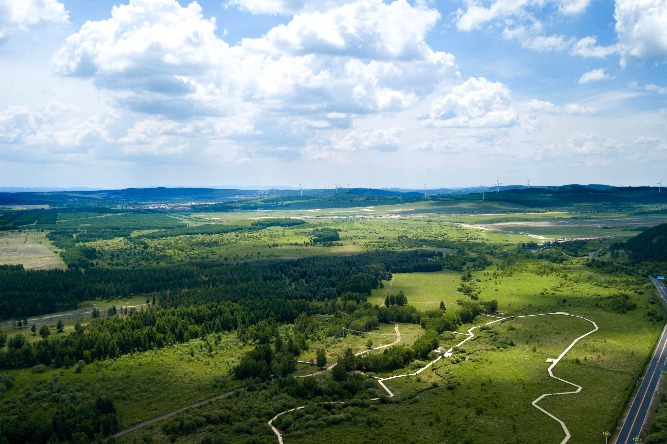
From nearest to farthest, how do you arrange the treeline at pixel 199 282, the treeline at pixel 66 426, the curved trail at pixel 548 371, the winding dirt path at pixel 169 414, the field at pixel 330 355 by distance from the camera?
the treeline at pixel 66 426 → the curved trail at pixel 548 371 → the field at pixel 330 355 → the winding dirt path at pixel 169 414 → the treeline at pixel 199 282

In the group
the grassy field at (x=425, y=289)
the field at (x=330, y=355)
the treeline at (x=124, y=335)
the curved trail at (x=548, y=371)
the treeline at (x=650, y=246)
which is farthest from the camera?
the treeline at (x=650, y=246)

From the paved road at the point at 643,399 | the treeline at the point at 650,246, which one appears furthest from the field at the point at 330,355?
the treeline at the point at 650,246

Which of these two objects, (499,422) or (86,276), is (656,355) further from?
(86,276)

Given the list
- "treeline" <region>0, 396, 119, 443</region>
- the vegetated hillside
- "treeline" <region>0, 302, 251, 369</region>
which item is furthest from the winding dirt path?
the vegetated hillside

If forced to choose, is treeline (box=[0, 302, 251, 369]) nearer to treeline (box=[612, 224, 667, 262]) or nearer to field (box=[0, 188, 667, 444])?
field (box=[0, 188, 667, 444])

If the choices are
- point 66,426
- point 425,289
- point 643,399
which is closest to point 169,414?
point 66,426

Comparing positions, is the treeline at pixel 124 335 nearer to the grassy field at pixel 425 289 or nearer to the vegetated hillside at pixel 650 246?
the grassy field at pixel 425 289
